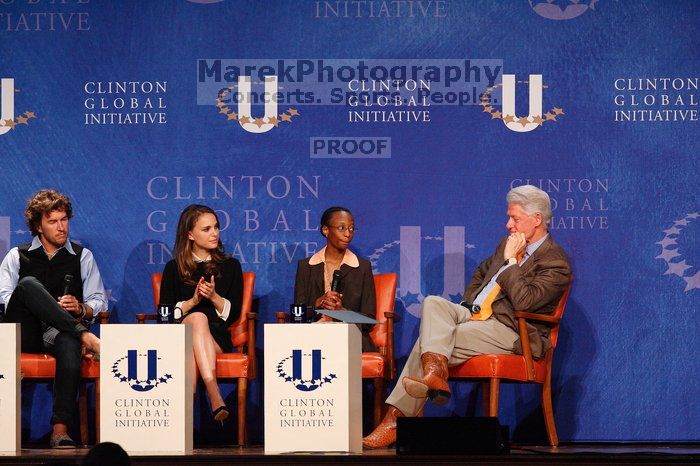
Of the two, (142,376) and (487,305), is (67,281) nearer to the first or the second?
(142,376)

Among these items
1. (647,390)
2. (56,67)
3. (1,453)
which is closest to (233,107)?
(56,67)

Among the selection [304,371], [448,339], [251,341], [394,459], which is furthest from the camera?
[251,341]

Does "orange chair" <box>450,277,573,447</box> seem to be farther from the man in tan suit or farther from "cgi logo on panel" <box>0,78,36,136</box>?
"cgi logo on panel" <box>0,78,36,136</box>

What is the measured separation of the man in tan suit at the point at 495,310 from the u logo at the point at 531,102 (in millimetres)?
661

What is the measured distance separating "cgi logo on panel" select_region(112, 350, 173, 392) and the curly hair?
1.41 metres

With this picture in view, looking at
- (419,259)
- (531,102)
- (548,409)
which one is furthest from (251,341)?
(531,102)

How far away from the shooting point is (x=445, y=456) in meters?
4.36

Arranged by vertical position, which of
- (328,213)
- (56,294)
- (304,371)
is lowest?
(304,371)

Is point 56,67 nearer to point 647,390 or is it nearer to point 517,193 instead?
point 517,193

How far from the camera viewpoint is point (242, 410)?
5.48 meters

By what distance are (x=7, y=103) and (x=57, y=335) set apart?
170cm

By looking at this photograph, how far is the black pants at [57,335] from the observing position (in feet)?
17.3

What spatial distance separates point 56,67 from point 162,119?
2.35 ft

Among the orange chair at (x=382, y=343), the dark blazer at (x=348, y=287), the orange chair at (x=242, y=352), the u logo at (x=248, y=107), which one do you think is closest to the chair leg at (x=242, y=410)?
the orange chair at (x=242, y=352)
